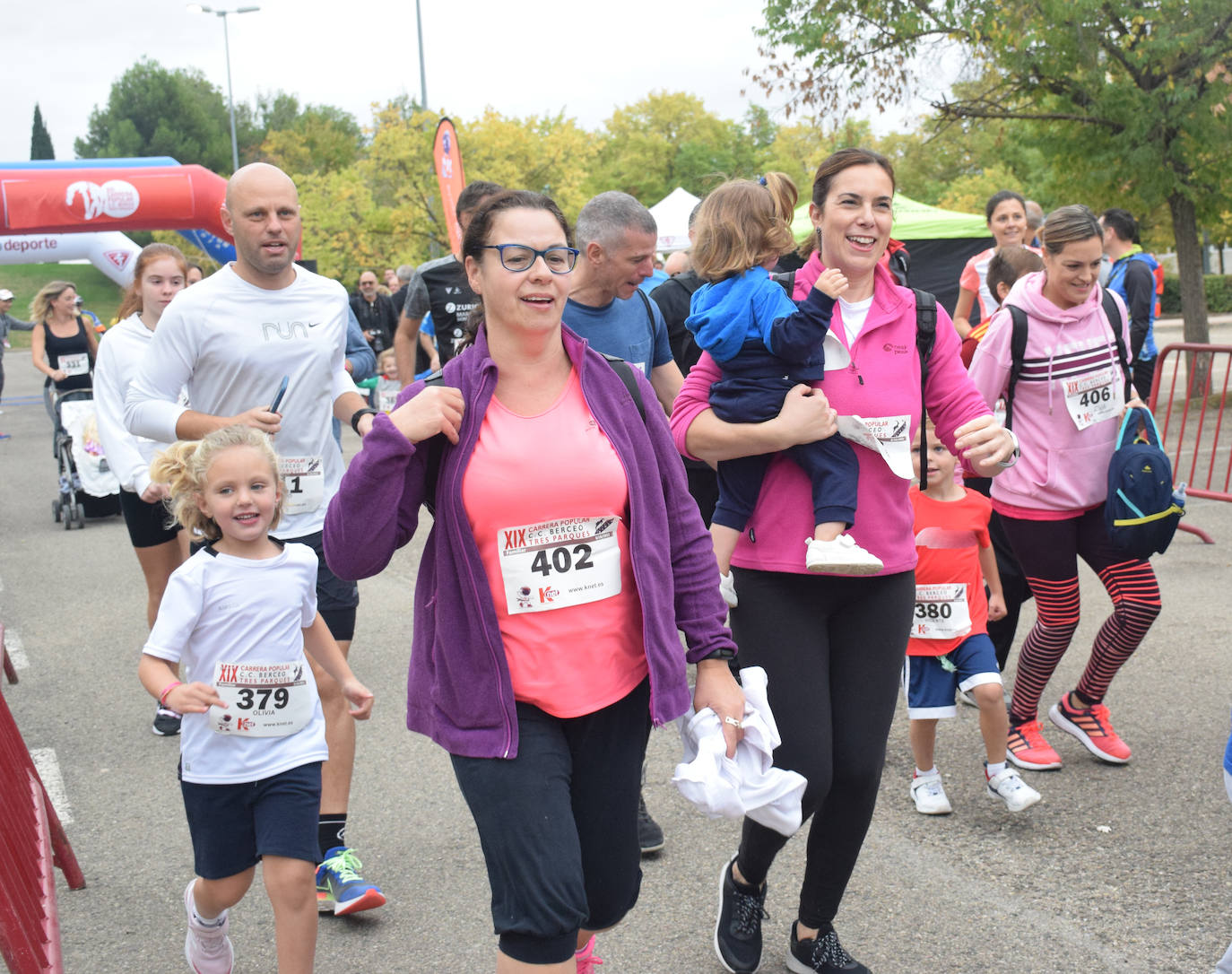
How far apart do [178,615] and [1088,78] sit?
13948 millimetres

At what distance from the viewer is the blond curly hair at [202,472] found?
3.47 m

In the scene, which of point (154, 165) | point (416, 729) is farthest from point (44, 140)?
point (416, 729)

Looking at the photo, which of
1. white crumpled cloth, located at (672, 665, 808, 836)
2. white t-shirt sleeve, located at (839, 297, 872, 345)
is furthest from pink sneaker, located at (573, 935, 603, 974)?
white t-shirt sleeve, located at (839, 297, 872, 345)

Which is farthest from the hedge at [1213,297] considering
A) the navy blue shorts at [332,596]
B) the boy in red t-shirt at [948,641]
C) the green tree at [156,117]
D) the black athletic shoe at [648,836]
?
the green tree at [156,117]

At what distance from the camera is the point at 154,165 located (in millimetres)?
14711

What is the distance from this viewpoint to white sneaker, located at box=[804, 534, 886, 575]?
3.18m

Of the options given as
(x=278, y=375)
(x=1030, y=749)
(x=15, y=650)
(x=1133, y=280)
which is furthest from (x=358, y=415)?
(x=1133, y=280)

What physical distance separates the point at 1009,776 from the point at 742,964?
152 cm

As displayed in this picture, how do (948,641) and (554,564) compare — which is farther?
(948,641)

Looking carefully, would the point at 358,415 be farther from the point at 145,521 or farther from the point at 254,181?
the point at 145,521

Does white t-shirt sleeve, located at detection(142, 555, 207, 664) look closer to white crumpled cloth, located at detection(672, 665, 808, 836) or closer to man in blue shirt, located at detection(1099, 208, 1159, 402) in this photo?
white crumpled cloth, located at detection(672, 665, 808, 836)

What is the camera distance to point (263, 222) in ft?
13.2

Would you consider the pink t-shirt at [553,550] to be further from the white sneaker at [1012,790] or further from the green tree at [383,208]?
the green tree at [383,208]

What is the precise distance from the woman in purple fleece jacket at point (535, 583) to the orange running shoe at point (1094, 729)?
9.18 feet
